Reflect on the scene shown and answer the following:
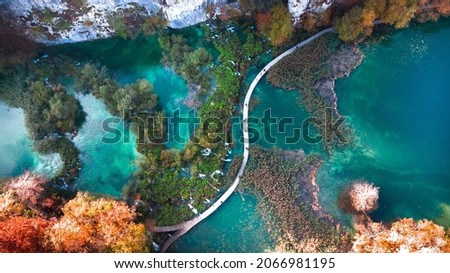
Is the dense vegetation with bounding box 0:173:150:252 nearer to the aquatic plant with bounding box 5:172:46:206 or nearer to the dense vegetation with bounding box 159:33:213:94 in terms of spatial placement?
the aquatic plant with bounding box 5:172:46:206

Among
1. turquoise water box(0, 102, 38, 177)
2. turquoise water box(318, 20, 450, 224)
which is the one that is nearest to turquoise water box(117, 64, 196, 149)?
turquoise water box(0, 102, 38, 177)

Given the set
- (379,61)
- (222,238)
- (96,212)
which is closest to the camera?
(96,212)

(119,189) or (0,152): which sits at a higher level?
(119,189)

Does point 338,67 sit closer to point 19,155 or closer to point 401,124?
point 401,124

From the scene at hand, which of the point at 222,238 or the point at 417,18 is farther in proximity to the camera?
the point at 417,18
